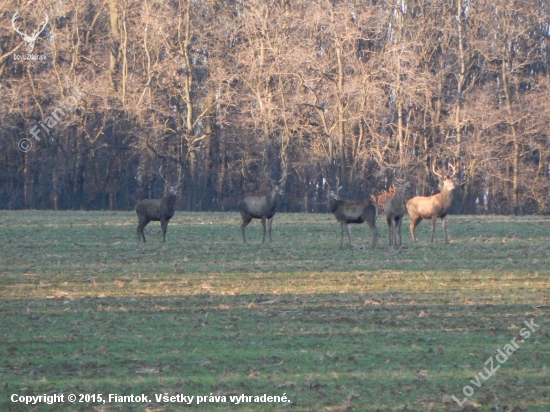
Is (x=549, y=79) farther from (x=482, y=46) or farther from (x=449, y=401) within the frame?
(x=449, y=401)

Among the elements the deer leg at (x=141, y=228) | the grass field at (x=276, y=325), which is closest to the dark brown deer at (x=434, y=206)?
the grass field at (x=276, y=325)

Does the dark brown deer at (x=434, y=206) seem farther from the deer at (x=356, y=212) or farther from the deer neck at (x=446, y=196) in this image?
the deer at (x=356, y=212)

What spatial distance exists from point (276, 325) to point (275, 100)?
31.4 m

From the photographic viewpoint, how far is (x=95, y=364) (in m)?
8.18

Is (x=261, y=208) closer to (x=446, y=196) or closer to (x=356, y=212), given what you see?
(x=356, y=212)

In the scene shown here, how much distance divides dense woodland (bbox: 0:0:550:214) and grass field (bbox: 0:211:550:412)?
2112cm

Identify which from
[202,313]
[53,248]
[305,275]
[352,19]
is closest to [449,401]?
[202,313]

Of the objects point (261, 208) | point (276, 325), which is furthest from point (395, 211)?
point (276, 325)

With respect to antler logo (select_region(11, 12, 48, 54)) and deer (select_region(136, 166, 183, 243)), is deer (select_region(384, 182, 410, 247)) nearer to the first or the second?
deer (select_region(136, 166, 183, 243))

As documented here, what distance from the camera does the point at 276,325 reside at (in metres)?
10.2

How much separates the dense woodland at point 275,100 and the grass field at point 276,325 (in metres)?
21.1

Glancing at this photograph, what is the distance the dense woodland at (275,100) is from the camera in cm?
3994

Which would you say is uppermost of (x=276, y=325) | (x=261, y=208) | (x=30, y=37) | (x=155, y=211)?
(x=30, y=37)

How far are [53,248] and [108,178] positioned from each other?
81.6 feet
